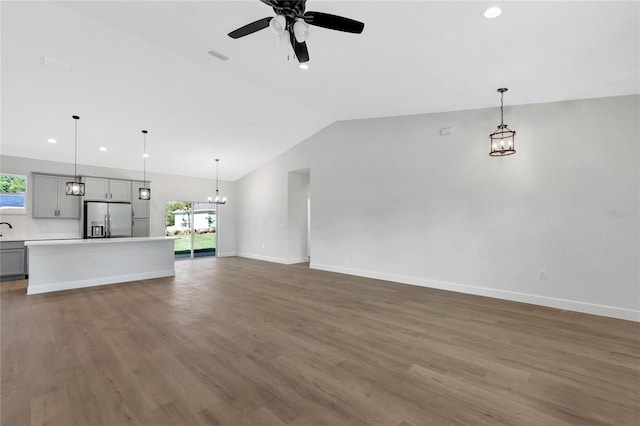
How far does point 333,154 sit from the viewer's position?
689cm

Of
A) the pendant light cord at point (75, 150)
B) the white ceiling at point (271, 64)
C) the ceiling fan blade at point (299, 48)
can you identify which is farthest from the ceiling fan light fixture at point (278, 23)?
the pendant light cord at point (75, 150)

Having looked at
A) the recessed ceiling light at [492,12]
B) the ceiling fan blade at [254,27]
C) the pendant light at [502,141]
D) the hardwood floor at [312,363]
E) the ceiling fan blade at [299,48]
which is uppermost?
the recessed ceiling light at [492,12]

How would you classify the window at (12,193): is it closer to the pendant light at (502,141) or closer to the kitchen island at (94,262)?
the kitchen island at (94,262)

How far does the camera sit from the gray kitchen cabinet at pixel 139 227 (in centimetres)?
763

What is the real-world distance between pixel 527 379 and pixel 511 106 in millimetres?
4040

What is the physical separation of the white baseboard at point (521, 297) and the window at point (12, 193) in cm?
808

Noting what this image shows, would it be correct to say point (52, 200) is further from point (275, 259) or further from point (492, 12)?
point (492, 12)

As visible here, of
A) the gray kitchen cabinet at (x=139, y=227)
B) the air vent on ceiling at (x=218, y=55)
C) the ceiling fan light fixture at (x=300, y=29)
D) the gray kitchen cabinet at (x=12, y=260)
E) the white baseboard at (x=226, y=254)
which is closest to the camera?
the ceiling fan light fixture at (x=300, y=29)

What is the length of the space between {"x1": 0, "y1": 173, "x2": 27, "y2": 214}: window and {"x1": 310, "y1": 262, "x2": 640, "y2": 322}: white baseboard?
8082 millimetres

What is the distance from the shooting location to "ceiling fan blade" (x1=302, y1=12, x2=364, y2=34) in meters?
2.12

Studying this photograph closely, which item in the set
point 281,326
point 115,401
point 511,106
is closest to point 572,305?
point 511,106

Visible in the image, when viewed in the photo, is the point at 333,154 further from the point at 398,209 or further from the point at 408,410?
the point at 408,410

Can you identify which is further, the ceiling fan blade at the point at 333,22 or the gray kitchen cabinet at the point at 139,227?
the gray kitchen cabinet at the point at 139,227

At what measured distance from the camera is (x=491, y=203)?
4656mm
